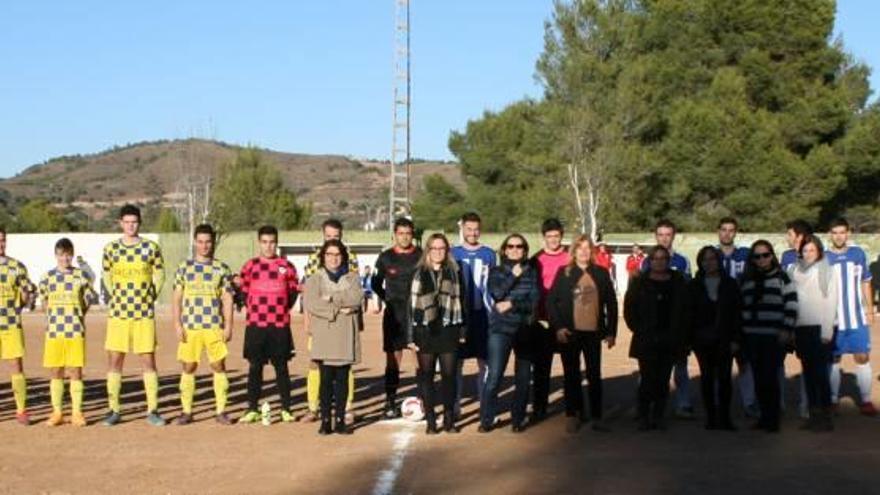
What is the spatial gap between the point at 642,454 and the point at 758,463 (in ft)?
3.05

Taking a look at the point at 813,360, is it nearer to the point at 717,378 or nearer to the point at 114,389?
the point at 717,378

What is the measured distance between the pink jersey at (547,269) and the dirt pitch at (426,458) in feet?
3.68

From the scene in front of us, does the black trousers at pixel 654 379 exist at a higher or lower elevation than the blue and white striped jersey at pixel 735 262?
lower

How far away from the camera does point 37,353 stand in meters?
20.6

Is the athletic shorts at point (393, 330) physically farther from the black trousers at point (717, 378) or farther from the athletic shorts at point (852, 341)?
the athletic shorts at point (852, 341)

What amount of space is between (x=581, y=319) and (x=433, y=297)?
1396 millimetres

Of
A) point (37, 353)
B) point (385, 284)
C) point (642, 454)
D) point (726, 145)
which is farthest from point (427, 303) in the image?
point (726, 145)

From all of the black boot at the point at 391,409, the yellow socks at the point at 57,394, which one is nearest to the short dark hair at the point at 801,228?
the black boot at the point at 391,409

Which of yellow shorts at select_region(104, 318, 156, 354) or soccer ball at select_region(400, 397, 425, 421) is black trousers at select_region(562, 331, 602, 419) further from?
yellow shorts at select_region(104, 318, 156, 354)

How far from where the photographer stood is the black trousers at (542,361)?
11570 millimetres

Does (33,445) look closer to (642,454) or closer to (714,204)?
(642,454)

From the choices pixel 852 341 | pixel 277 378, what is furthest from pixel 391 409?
pixel 852 341

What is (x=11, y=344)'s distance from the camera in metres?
11.8

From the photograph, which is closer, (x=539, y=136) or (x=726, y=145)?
(x=726, y=145)
